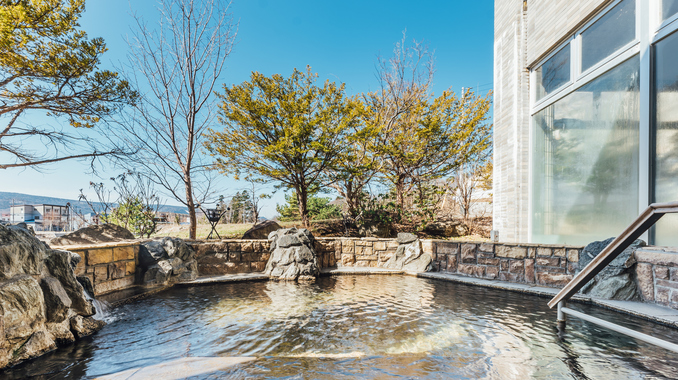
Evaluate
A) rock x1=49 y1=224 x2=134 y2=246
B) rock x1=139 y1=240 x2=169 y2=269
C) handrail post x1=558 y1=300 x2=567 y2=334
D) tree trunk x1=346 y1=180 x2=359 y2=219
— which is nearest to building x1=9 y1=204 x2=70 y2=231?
rock x1=49 y1=224 x2=134 y2=246

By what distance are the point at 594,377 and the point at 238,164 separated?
9.42 metres

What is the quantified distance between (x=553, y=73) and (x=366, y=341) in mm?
6715

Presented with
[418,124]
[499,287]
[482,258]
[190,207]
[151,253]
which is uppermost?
[418,124]

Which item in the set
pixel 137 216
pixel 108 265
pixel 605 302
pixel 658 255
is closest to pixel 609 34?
pixel 658 255

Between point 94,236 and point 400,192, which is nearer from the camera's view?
point 94,236

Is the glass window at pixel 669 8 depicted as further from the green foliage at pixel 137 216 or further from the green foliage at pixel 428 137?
the green foliage at pixel 137 216

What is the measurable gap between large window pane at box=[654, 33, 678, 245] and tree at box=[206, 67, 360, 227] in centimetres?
647

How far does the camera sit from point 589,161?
5039 mm

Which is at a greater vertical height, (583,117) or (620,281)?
(583,117)

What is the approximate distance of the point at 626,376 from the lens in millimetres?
1976

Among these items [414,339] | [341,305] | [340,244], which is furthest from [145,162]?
[414,339]

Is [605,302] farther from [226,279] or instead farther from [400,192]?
[400,192]

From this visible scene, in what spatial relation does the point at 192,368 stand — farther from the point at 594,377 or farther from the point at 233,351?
the point at 594,377

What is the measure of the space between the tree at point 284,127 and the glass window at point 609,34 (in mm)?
5524
